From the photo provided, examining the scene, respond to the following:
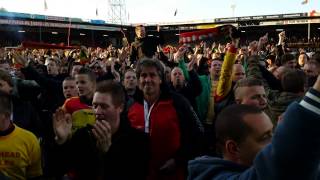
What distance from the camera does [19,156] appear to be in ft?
11.0

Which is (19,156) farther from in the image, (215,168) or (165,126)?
(215,168)

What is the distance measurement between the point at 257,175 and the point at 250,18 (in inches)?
1650

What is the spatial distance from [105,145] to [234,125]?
124cm

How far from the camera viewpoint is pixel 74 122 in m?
3.63

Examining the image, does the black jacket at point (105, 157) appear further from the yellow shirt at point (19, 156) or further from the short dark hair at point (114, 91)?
the yellow shirt at point (19, 156)

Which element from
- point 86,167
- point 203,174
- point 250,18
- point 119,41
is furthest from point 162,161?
point 119,41

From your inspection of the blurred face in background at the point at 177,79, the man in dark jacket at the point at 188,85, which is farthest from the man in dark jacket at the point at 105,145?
the blurred face in background at the point at 177,79

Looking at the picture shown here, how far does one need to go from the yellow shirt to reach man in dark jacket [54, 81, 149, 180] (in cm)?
40

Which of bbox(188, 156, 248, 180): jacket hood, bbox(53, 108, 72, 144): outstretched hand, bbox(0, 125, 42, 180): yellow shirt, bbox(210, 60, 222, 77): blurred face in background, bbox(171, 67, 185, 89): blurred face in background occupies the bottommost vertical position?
bbox(0, 125, 42, 180): yellow shirt

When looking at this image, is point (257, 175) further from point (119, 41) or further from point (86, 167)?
point (119, 41)

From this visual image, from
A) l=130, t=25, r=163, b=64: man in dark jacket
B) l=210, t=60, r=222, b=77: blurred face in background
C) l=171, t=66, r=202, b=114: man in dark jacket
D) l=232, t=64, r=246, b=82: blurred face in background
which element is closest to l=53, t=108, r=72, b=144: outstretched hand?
l=171, t=66, r=202, b=114: man in dark jacket

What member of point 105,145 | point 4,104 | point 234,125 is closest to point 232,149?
point 234,125

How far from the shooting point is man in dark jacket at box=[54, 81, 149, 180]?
295cm

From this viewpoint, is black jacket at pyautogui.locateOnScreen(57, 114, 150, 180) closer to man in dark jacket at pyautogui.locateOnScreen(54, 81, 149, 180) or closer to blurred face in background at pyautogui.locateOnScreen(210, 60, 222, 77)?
man in dark jacket at pyautogui.locateOnScreen(54, 81, 149, 180)
